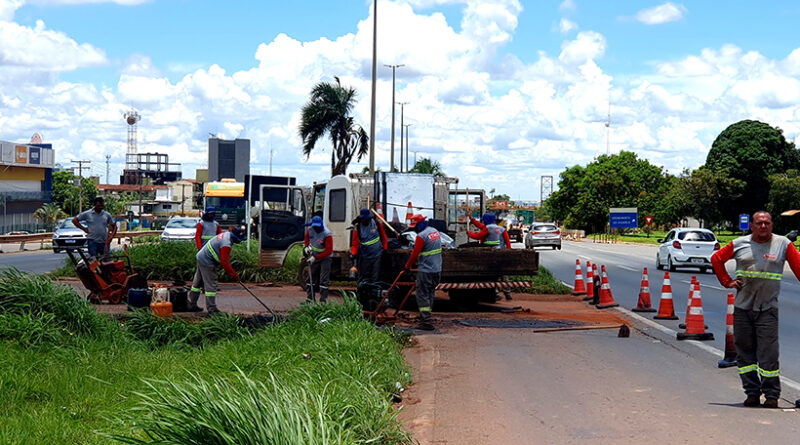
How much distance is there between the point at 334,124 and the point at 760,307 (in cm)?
3552

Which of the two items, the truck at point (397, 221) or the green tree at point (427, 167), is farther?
the green tree at point (427, 167)

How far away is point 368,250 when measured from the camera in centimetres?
1572

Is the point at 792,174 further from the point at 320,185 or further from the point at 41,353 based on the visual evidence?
the point at 41,353

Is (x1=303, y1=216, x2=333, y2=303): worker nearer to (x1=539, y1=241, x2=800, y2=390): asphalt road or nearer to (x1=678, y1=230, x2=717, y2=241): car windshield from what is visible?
(x1=539, y1=241, x2=800, y2=390): asphalt road

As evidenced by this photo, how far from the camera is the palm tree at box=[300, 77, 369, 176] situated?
42312mm

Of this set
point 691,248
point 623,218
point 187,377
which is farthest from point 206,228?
point 623,218

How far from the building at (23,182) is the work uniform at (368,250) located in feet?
187

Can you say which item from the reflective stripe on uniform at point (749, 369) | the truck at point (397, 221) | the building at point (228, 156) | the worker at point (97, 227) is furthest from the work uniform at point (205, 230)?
the building at point (228, 156)

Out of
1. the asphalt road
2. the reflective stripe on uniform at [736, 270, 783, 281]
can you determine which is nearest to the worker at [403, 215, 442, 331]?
the asphalt road

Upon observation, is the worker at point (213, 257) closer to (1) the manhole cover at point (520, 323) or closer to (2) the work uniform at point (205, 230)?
(2) the work uniform at point (205, 230)

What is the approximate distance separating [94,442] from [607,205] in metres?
84.3

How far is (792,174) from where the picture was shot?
6788cm

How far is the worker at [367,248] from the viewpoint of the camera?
51.4ft

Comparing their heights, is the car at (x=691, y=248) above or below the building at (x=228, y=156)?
below
